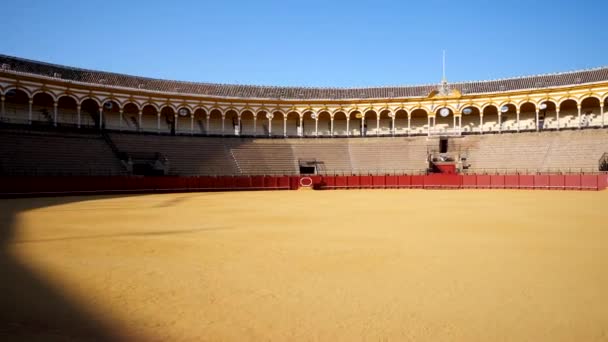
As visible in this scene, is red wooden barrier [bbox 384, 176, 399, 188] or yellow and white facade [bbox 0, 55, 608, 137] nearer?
red wooden barrier [bbox 384, 176, 399, 188]

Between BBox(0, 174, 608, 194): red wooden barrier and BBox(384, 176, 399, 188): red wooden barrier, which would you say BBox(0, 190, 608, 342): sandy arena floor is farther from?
BBox(384, 176, 399, 188): red wooden barrier

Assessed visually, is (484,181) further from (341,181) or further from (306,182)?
(306,182)

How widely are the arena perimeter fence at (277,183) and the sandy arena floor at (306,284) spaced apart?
49.2ft

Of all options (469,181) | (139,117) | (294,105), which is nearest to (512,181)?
(469,181)

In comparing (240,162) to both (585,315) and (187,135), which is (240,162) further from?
(585,315)

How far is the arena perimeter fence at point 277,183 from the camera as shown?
2219 centimetres

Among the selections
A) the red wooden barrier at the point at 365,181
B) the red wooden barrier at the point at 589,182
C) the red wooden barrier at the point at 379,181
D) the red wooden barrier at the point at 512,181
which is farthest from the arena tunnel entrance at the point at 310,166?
the red wooden barrier at the point at 589,182

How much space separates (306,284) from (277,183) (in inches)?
1001

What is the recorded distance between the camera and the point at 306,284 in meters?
4.90

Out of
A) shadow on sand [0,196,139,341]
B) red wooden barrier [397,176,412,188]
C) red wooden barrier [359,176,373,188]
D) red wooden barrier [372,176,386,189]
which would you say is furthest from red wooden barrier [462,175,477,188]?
A: shadow on sand [0,196,139,341]

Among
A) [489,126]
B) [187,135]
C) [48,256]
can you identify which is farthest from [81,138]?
[489,126]

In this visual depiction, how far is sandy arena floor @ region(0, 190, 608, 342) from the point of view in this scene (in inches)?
141

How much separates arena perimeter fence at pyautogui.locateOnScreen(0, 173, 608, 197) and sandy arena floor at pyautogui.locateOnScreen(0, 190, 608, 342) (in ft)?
49.2

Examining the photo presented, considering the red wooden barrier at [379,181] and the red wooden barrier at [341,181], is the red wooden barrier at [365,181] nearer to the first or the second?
the red wooden barrier at [379,181]
